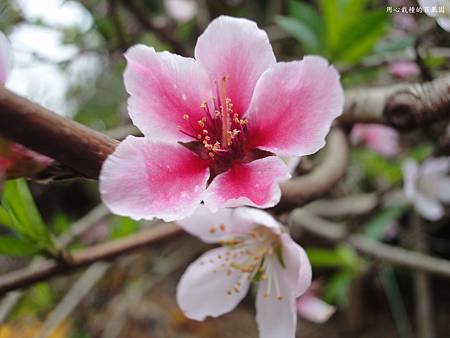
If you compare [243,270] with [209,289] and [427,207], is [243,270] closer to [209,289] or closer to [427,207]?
[209,289]

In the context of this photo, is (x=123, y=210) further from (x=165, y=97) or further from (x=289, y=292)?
(x=289, y=292)

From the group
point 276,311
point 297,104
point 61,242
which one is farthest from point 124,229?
point 297,104

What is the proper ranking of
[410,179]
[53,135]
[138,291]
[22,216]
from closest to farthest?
[53,135], [22,216], [410,179], [138,291]

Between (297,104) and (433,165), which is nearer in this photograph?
(297,104)

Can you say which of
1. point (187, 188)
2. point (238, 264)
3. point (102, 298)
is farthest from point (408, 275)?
point (187, 188)

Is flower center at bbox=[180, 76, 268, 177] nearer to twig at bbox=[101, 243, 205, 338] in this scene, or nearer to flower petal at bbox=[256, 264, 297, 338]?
flower petal at bbox=[256, 264, 297, 338]
